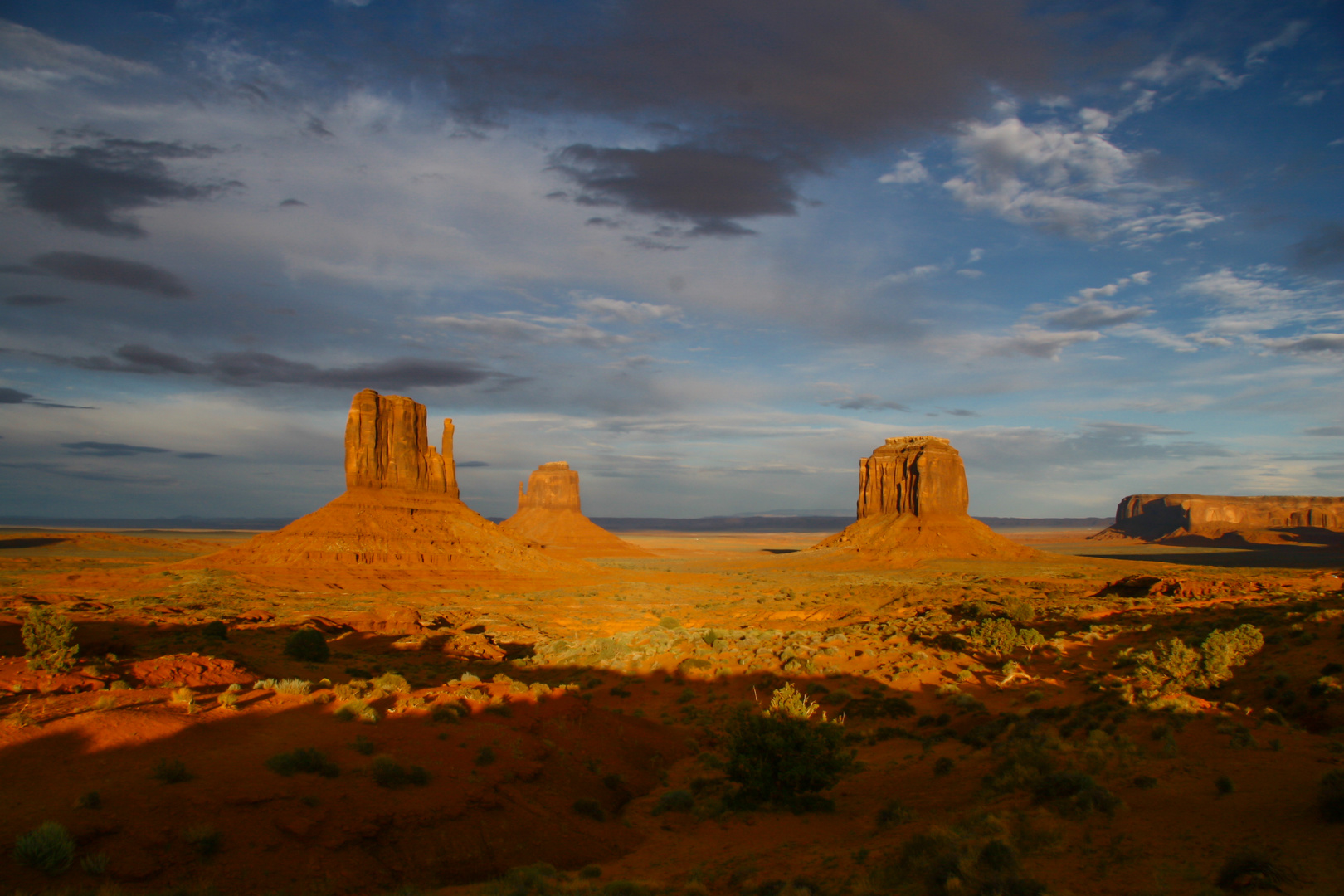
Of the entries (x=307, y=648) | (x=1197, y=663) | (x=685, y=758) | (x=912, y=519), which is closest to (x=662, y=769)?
(x=685, y=758)

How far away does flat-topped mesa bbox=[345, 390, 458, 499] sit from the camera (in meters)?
68.3

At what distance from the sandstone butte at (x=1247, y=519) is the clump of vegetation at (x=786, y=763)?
183 m

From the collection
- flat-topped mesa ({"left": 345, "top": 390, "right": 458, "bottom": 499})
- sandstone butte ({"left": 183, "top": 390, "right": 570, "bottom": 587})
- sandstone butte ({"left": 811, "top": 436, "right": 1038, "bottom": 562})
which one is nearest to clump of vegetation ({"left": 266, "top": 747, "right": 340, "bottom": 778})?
sandstone butte ({"left": 183, "top": 390, "right": 570, "bottom": 587})

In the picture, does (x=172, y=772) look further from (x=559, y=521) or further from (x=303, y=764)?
(x=559, y=521)

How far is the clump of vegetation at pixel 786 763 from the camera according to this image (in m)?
12.6

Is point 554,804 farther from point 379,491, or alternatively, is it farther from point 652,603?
point 379,491

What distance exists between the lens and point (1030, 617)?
102 feet

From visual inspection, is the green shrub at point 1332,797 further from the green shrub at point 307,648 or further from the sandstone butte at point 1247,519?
the sandstone butte at point 1247,519

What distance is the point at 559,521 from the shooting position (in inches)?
4823

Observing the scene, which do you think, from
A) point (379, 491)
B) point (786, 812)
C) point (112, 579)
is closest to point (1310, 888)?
point (786, 812)

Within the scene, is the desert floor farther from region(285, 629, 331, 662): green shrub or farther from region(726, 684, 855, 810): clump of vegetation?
region(285, 629, 331, 662): green shrub

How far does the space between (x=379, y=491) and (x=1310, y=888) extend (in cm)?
7369

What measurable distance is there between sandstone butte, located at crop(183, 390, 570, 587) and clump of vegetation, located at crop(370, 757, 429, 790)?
4919 cm

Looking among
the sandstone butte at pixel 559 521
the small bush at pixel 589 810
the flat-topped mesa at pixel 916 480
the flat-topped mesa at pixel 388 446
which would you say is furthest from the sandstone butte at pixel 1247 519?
the small bush at pixel 589 810
